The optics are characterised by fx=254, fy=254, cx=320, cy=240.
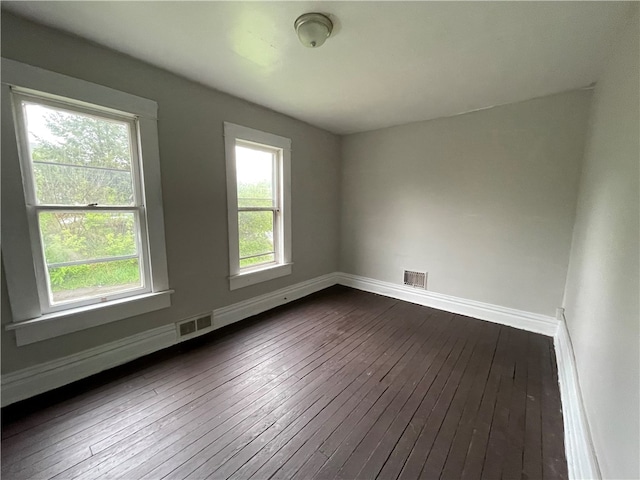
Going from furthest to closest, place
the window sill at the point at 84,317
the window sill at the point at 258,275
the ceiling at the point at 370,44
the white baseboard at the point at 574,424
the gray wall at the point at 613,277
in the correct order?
the window sill at the point at 258,275 → the window sill at the point at 84,317 → the ceiling at the point at 370,44 → the white baseboard at the point at 574,424 → the gray wall at the point at 613,277

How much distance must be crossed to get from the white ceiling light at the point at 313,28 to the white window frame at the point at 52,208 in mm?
1376

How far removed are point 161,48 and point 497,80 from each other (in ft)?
8.91

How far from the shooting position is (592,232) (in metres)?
1.75

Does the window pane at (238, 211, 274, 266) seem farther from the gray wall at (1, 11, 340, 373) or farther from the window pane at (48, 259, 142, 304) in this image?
the window pane at (48, 259, 142, 304)

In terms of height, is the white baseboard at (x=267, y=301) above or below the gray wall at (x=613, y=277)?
below

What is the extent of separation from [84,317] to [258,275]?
1.55 meters

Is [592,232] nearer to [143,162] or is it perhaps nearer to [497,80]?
[497,80]

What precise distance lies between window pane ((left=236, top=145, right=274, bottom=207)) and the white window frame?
0.87m

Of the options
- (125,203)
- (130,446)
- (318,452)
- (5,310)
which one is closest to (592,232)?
(318,452)

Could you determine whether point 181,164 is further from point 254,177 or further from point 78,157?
point 254,177

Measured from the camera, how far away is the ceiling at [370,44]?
144 centimetres

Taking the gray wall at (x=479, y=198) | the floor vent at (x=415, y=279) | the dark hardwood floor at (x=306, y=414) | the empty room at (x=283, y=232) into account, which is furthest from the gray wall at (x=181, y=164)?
the floor vent at (x=415, y=279)

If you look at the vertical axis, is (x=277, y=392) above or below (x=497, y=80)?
below

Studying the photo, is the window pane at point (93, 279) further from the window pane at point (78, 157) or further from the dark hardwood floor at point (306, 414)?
the dark hardwood floor at point (306, 414)
